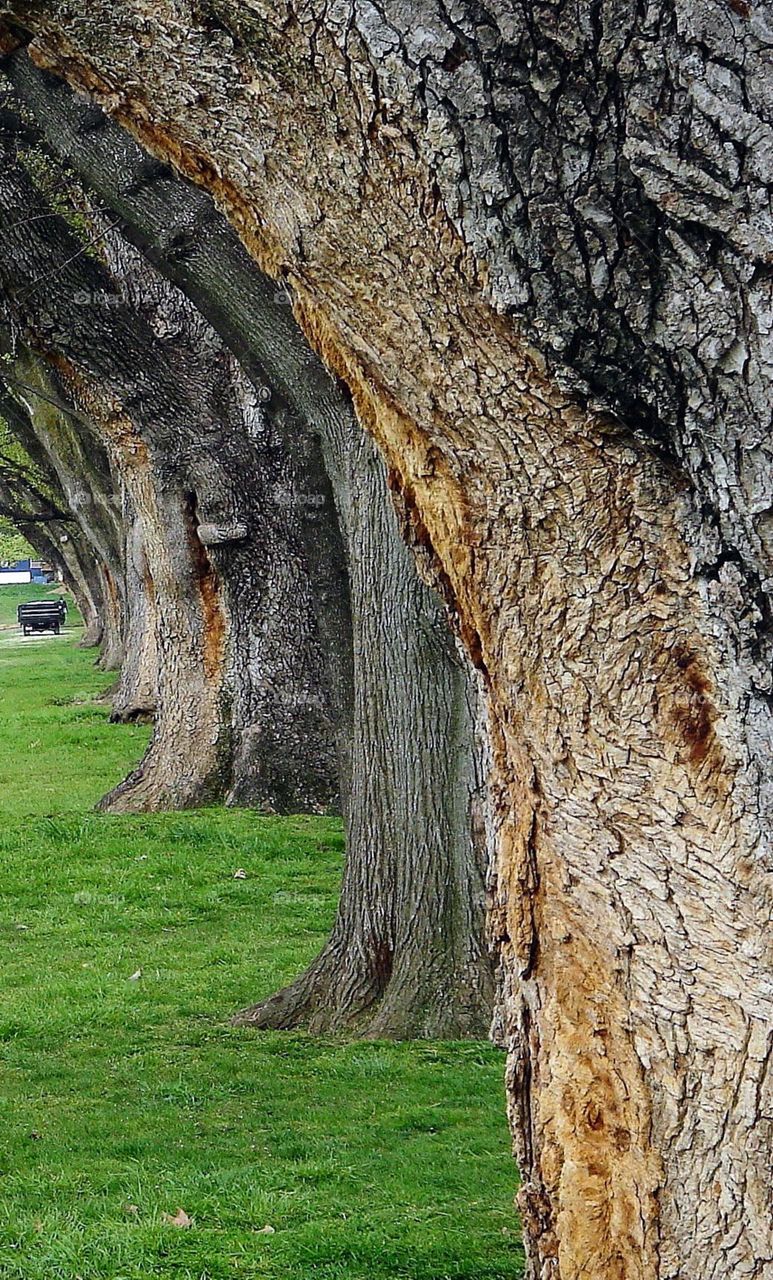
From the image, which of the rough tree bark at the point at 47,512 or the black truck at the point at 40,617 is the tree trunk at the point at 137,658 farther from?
the black truck at the point at 40,617

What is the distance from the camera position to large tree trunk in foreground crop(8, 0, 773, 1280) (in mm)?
2664

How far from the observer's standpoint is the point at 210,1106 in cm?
694

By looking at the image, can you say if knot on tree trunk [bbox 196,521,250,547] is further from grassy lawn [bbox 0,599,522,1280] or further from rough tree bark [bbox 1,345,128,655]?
rough tree bark [bbox 1,345,128,655]

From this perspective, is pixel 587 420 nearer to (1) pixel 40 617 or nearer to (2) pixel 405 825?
(2) pixel 405 825

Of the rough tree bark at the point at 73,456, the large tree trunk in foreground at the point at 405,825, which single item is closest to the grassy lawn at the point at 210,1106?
the large tree trunk in foreground at the point at 405,825

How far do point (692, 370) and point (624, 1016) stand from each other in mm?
1332

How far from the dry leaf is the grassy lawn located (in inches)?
1.4

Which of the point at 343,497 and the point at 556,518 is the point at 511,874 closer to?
the point at 556,518

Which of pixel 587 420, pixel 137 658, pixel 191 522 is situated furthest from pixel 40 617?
pixel 587 420

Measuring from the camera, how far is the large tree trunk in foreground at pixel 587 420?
2.66m

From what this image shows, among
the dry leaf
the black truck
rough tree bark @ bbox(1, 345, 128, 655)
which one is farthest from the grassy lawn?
the black truck

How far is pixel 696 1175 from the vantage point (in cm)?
310

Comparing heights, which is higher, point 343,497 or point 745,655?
point 343,497

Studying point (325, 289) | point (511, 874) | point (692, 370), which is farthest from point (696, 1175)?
point (325, 289)
